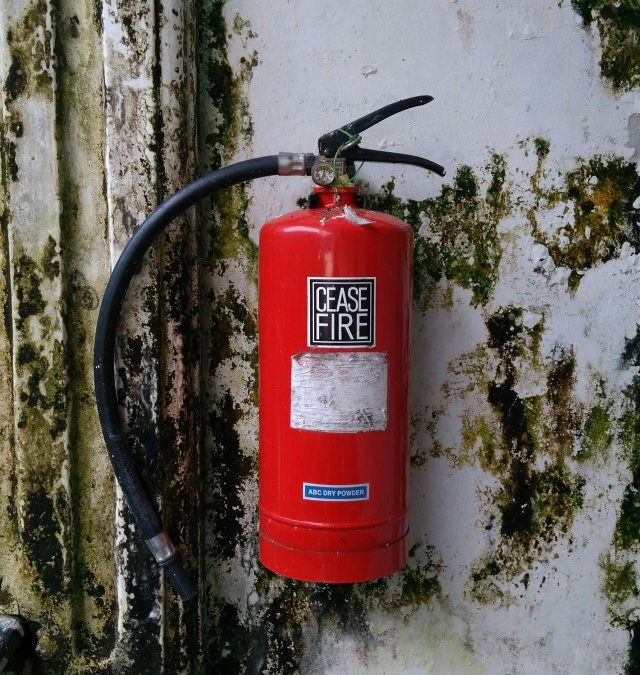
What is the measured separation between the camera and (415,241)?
89 centimetres

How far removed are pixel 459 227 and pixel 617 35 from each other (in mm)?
370

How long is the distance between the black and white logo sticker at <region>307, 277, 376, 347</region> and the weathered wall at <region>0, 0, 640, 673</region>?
0.22m

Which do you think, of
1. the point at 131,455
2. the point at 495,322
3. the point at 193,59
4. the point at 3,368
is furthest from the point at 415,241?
the point at 3,368

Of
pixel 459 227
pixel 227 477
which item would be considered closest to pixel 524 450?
pixel 459 227

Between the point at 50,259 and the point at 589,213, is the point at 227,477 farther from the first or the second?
the point at 589,213

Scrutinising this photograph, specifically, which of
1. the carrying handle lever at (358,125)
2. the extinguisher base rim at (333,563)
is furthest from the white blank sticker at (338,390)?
the carrying handle lever at (358,125)

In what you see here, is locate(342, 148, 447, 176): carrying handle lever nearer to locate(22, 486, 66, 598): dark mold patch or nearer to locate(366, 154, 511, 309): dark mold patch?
locate(366, 154, 511, 309): dark mold patch

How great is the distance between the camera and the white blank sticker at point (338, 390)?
0.70 meters

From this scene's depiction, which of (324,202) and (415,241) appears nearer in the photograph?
(324,202)

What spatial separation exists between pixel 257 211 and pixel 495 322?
16.2 inches

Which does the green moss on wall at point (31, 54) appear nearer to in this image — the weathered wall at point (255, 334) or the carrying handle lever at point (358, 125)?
the weathered wall at point (255, 334)

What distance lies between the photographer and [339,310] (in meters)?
0.70

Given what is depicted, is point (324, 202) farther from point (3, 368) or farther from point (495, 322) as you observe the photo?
point (3, 368)

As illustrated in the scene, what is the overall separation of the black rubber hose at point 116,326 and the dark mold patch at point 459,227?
23 centimetres
